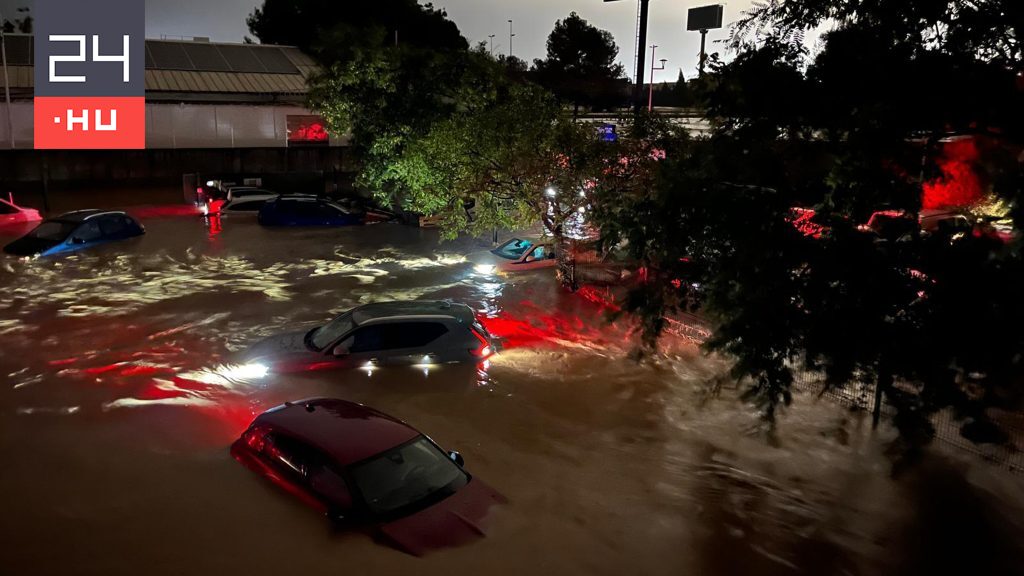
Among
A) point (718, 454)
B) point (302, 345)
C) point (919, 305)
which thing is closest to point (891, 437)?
point (718, 454)

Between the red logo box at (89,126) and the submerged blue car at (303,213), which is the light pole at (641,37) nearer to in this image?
the submerged blue car at (303,213)

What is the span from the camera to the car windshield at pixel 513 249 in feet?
72.3

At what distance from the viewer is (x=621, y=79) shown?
66438 mm

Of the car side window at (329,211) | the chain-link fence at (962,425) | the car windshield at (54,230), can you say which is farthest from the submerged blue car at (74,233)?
the chain-link fence at (962,425)

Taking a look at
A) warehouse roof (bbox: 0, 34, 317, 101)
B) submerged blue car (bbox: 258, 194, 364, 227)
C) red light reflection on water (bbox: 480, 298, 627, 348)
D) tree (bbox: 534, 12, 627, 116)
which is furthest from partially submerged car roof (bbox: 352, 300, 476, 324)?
tree (bbox: 534, 12, 627, 116)

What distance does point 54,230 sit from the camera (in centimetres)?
2120

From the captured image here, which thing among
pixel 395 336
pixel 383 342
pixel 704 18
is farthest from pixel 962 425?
pixel 704 18

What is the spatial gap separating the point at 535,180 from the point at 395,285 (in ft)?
14.4

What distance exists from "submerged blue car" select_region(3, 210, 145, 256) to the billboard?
2540 centimetres

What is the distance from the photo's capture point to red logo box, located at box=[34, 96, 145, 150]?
28844 mm

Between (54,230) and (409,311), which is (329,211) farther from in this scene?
(409,311)

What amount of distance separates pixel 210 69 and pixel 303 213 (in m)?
17.8

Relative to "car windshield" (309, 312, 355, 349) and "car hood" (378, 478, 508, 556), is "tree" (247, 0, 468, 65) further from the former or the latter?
"car hood" (378, 478, 508, 556)

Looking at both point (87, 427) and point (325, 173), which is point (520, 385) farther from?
point (325, 173)
